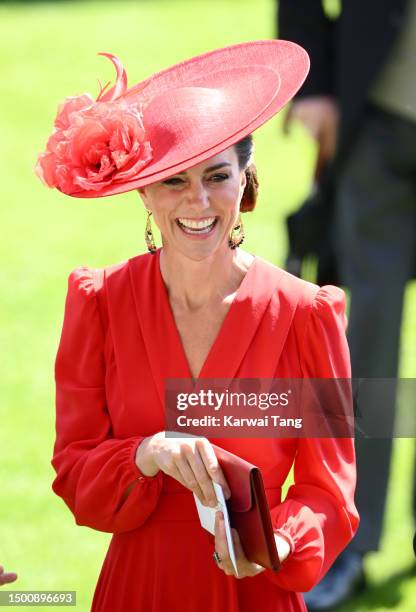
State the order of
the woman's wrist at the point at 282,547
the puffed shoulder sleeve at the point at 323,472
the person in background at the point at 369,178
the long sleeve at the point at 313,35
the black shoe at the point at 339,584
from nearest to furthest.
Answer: the woman's wrist at the point at 282,547 → the puffed shoulder sleeve at the point at 323,472 → the black shoe at the point at 339,584 → the person in background at the point at 369,178 → the long sleeve at the point at 313,35

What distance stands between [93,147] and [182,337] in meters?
0.51

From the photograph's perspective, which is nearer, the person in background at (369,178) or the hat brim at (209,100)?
the hat brim at (209,100)

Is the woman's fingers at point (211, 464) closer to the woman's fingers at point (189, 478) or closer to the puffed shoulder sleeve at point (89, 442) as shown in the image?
the woman's fingers at point (189, 478)

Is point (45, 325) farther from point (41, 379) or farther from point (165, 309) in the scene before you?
point (165, 309)

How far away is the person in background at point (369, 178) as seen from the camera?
497cm

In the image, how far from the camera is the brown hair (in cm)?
319

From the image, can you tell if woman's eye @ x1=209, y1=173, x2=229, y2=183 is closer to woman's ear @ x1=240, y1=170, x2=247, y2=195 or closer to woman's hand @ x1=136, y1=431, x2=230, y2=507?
woman's ear @ x1=240, y1=170, x2=247, y2=195

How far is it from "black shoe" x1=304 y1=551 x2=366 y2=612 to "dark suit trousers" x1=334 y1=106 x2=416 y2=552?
0.21ft

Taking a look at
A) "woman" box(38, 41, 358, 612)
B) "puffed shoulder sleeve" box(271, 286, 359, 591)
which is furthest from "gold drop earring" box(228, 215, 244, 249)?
"puffed shoulder sleeve" box(271, 286, 359, 591)

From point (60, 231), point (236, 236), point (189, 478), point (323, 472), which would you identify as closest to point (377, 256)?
point (236, 236)

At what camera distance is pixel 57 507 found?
555cm

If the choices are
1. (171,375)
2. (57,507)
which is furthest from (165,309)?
(57,507)

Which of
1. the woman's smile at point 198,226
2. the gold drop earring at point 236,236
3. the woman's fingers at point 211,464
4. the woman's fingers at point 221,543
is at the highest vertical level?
the woman's smile at point 198,226

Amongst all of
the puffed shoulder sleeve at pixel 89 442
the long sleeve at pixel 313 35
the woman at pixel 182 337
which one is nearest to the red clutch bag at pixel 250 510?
the woman at pixel 182 337
